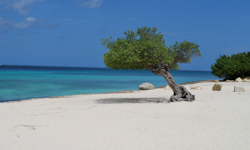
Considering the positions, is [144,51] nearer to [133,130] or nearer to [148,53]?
[148,53]

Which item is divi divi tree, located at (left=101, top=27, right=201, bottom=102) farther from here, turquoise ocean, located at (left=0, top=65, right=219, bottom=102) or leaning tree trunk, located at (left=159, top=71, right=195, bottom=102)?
turquoise ocean, located at (left=0, top=65, right=219, bottom=102)

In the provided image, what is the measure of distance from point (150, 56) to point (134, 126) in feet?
24.5

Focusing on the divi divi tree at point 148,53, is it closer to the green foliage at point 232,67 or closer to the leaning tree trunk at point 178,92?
the leaning tree trunk at point 178,92

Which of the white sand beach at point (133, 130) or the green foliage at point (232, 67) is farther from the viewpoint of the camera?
the green foliage at point (232, 67)

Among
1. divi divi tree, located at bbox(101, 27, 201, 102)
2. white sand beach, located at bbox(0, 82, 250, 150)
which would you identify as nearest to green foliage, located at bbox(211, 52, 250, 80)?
divi divi tree, located at bbox(101, 27, 201, 102)

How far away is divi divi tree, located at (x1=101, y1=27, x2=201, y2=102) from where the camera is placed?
1741 cm

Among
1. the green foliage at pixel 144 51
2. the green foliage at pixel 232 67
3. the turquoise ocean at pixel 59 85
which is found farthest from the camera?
the green foliage at pixel 232 67

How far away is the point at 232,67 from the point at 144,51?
31666mm

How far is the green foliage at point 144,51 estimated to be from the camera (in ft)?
57.0

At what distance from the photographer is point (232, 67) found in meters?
44.7

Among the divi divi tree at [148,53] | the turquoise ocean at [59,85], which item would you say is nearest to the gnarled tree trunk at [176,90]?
the divi divi tree at [148,53]

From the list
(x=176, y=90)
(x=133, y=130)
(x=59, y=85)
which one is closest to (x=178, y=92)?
(x=176, y=90)

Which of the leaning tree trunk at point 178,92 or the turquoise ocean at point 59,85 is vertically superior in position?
the turquoise ocean at point 59,85

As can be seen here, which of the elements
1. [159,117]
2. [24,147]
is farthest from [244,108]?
[24,147]
